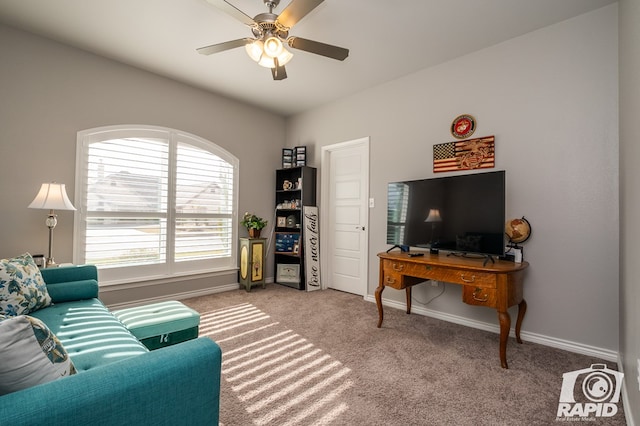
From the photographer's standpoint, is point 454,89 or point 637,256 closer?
point 637,256

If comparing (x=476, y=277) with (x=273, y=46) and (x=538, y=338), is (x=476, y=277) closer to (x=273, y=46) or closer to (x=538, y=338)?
(x=538, y=338)

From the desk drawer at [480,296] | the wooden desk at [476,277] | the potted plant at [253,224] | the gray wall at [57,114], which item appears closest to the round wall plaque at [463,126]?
the wooden desk at [476,277]

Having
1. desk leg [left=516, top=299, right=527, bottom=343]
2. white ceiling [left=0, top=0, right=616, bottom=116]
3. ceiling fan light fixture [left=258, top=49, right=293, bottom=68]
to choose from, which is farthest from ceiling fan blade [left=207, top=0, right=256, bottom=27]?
desk leg [left=516, top=299, right=527, bottom=343]

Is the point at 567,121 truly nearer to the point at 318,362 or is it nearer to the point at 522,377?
the point at 522,377

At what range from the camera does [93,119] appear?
10.5 ft

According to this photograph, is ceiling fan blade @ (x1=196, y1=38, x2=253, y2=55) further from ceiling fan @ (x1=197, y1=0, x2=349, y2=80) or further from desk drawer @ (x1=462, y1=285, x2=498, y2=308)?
desk drawer @ (x1=462, y1=285, x2=498, y2=308)

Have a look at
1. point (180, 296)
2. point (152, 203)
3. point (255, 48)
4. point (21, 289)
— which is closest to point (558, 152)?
point (255, 48)

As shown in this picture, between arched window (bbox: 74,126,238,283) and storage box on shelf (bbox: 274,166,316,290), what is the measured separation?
0.74 metres

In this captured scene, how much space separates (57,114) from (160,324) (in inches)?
102

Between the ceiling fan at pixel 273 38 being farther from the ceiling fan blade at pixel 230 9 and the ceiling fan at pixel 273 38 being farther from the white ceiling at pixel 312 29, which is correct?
the white ceiling at pixel 312 29

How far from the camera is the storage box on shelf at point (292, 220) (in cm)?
441

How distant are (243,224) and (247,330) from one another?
189 cm

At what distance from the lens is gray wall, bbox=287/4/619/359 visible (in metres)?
2.27

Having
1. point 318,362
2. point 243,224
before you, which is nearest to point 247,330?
point 318,362
